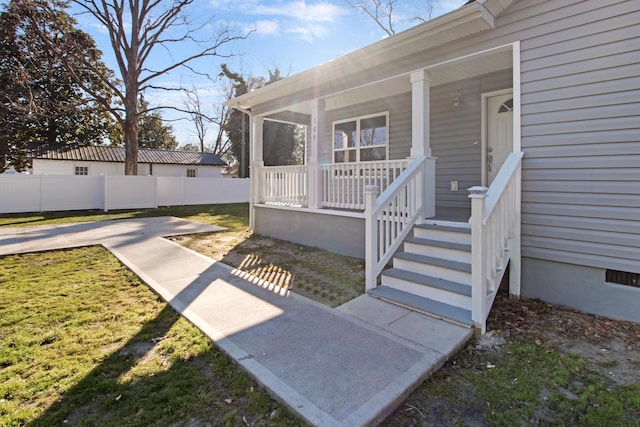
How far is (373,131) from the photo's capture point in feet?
25.2

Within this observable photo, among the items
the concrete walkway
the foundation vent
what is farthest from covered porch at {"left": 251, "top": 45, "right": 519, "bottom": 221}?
the concrete walkway

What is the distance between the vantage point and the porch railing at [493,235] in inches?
118

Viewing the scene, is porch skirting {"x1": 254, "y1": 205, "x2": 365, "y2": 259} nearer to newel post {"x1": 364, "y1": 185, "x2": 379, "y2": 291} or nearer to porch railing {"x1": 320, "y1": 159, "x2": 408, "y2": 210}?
porch railing {"x1": 320, "y1": 159, "x2": 408, "y2": 210}

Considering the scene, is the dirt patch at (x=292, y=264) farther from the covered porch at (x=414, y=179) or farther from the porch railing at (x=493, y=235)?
the porch railing at (x=493, y=235)

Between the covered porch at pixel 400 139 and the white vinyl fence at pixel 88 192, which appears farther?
the white vinyl fence at pixel 88 192

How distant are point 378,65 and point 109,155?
25.2 metres

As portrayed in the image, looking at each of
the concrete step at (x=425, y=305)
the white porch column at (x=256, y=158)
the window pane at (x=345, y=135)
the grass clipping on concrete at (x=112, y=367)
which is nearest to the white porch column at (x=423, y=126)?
the concrete step at (x=425, y=305)

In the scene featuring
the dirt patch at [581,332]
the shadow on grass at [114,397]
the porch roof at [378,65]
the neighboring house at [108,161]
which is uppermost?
the neighboring house at [108,161]

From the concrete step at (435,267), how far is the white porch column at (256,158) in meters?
4.91

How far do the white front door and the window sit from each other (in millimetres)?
2161

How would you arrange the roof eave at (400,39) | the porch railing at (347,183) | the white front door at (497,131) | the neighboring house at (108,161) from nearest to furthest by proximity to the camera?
the roof eave at (400,39) < the white front door at (497,131) < the porch railing at (347,183) < the neighboring house at (108,161)

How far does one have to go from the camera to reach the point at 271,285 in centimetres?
441

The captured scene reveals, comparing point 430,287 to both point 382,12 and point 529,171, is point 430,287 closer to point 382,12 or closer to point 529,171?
point 529,171

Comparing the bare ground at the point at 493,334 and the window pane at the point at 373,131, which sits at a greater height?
the window pane at the point at 373,131
